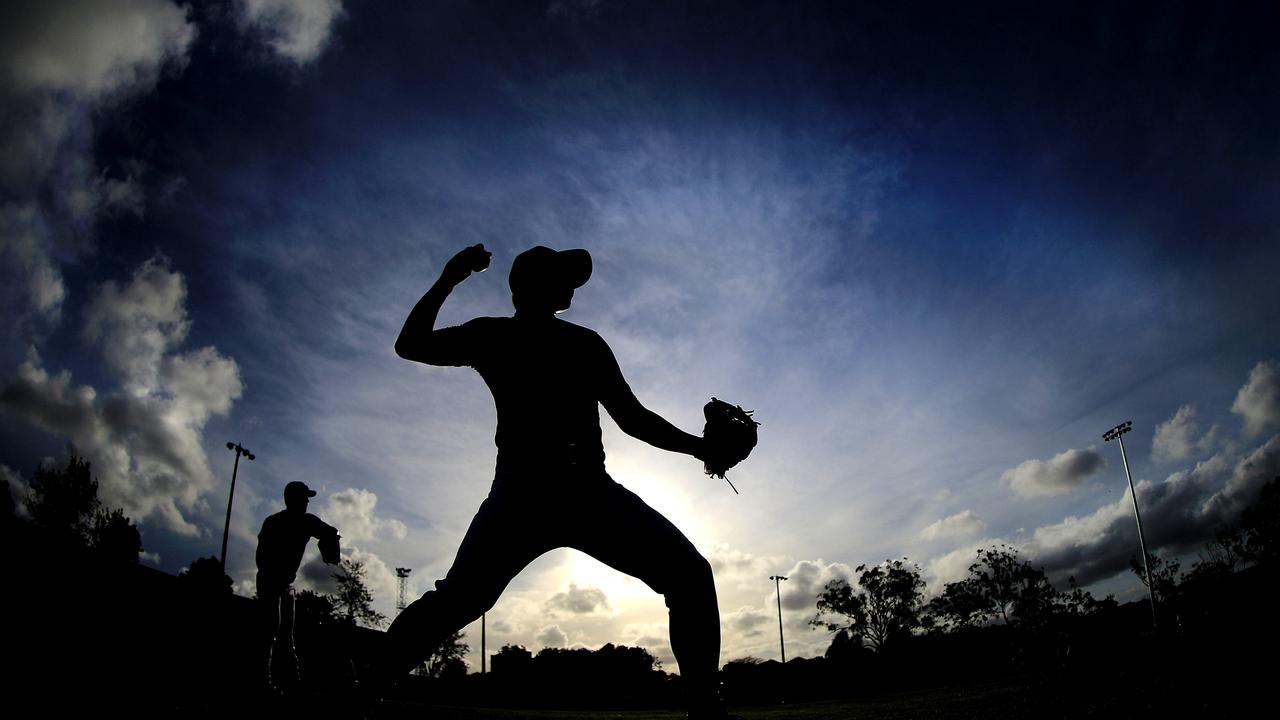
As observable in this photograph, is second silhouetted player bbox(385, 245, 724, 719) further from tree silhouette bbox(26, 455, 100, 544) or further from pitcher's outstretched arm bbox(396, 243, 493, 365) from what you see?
tree silhouette bbox(26, 455, 100, 544)

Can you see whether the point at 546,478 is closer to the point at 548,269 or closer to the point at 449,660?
the point at 548,269

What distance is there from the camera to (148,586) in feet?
33.9

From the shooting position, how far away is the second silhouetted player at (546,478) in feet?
6.66

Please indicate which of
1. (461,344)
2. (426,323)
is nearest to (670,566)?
(461,344)

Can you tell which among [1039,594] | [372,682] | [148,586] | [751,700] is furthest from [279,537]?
[1039,594]

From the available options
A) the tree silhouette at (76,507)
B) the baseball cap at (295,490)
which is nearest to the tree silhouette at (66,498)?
the tree silhouette at (76,507)

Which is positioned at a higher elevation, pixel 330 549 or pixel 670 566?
pixel 330 549

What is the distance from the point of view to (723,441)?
268cm

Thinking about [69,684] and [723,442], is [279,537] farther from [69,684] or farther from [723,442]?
[723,442]

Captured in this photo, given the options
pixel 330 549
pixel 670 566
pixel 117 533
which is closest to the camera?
pixel 670 566

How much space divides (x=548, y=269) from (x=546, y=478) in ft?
3.26

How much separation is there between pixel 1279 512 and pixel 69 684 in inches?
3025

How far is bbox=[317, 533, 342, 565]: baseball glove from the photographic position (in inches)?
238

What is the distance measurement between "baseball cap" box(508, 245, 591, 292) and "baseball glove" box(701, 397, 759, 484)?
0.89m
